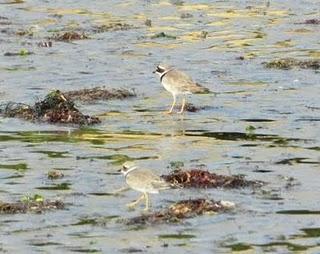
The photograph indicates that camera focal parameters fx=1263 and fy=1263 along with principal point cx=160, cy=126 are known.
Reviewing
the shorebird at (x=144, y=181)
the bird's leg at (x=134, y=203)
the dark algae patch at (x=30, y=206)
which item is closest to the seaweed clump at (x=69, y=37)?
the bird's leg at (x=134, y=203)

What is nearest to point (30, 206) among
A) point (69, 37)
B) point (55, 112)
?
point (55, 112)

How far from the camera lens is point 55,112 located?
22.1 metres

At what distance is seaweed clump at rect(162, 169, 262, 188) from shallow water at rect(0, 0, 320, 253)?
0.25m

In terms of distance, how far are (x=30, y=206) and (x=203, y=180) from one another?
2.54 m

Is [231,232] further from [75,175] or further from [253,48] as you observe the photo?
[253,48]

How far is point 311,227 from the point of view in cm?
1477

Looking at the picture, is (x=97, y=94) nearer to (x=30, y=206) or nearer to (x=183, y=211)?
(x=30, y=206)

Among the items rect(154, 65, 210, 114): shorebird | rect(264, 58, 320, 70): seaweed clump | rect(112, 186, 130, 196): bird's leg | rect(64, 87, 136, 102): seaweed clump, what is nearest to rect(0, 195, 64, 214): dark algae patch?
rect(112, 186, 130, 196): bird's leg

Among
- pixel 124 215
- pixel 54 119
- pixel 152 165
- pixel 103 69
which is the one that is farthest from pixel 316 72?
pixel 124 215

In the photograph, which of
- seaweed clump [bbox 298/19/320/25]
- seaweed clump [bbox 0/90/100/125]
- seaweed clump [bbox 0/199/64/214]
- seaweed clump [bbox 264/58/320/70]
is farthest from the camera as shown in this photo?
seaweed clump [bbox 298/19/320/25]

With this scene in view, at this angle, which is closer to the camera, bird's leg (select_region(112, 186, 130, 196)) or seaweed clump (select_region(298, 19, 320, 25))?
bird's leg (select_region(112, 186, 130, 196))

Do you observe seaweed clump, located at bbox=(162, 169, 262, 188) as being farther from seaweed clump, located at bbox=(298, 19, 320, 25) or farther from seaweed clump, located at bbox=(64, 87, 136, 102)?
seaweed clump, located at bbox=(298, 19, 320, 25)

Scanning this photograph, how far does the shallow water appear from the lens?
14523mm

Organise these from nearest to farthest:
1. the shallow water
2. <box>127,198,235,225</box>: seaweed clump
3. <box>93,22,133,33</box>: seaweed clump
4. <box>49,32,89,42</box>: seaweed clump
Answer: the shallow water → <box>127,198,235,225</box>: seaweed clump → <box>49,32,89,42</box>: seaweed clump → <box>93,22,133,33</box>: seaweed clump
